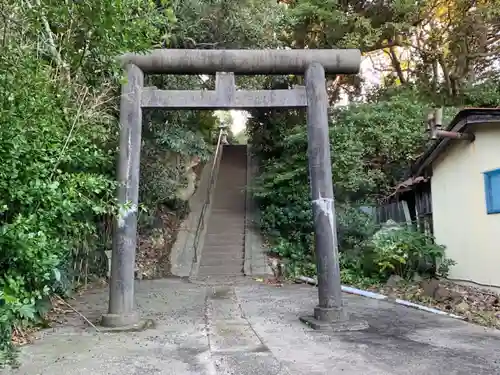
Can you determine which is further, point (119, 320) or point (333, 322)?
point (333, 322)

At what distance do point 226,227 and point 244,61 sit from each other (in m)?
7.84

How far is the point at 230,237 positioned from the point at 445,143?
650 cm

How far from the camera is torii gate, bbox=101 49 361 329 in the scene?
5848 millimetres

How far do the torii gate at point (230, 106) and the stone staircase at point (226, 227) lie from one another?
5074mm

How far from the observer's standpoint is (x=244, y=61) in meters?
6.41

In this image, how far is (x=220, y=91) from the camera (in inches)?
248

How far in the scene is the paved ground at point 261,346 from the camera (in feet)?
13.5

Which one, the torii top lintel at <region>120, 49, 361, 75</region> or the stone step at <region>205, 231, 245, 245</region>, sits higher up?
the torii top lintel at <region>120, 49, 361, 75</region>

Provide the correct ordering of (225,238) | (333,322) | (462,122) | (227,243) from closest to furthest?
(333,322)
(462,122)
(227,243)
(225,238)

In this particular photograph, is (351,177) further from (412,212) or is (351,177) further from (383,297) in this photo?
(383,297)

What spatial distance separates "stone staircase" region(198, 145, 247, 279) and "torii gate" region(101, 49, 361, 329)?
5.07 m

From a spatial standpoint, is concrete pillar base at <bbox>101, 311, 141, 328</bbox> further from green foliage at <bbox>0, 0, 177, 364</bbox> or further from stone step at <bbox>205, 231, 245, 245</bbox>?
stone step at <bbox>205, 231, 245, 245</bbox>

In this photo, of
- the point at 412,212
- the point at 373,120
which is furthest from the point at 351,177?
the point at 412,212

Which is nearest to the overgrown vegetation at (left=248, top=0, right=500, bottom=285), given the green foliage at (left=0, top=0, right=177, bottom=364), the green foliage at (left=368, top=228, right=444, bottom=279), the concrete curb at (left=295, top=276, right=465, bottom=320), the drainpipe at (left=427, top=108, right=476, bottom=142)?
the green foliage at (left=368, top=228, right=444, bottom=279)
